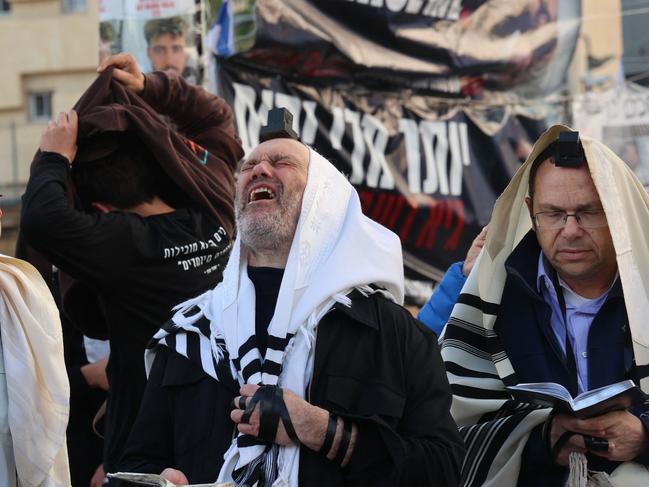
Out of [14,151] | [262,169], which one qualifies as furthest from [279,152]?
[14,151]

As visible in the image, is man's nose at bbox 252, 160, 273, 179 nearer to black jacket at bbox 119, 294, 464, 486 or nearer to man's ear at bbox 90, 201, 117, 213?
black jacket at bbox 119, 294, 464, 486

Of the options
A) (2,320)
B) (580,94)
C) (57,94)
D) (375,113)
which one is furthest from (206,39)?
(57,94)

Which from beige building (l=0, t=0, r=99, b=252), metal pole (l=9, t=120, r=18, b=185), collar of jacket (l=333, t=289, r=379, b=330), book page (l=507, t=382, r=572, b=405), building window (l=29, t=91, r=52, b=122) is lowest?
metal pole (l=9, t=120, r=18, b=185)

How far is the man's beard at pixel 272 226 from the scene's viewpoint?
325 centimetres

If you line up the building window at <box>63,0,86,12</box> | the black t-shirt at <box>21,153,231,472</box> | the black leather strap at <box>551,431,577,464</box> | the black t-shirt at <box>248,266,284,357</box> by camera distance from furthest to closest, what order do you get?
the building window at <box>63,0,86,12</box>, the black t-shirt at <box>21,153,231,472</box>, the black leather strap at <box>551,431,577,464</box>, the black t-shirt at <box>248,266,284,357</box>

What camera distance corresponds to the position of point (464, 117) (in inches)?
259

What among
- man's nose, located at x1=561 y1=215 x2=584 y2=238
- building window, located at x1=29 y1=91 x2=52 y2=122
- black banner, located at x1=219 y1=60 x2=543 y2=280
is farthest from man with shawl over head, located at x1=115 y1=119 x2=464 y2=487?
building window, located at x1=29 y1=91 x2=52 y2=122

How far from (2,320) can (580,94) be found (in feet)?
13.4

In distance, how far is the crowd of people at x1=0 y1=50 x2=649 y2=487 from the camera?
303 centimetres

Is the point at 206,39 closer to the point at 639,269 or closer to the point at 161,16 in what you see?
the point at 161,16

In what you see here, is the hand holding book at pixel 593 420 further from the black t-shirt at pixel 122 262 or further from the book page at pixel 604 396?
the black t-shirt at pixel 122 262

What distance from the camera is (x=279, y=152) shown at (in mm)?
3400

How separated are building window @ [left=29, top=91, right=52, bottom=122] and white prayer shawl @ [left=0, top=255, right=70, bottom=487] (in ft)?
54.0

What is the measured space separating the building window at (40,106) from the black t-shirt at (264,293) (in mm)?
16861
